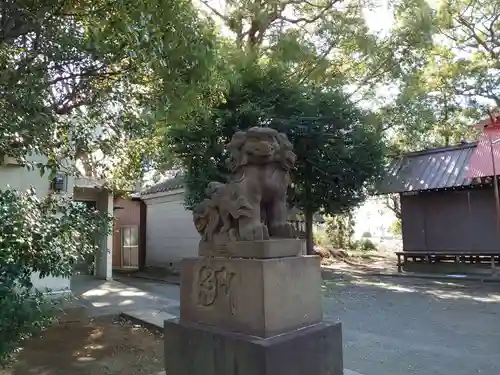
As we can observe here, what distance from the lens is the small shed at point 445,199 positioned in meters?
12.1

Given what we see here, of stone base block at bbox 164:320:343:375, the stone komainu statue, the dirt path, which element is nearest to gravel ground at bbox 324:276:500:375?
stone base block at bbox 164:320:343:375

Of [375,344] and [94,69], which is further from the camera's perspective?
[375,344]

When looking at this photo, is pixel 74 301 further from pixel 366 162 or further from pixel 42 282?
pixel 366 162

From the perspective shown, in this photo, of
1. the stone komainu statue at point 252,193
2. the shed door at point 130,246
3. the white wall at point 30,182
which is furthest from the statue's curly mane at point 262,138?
the shed door at point 130,246

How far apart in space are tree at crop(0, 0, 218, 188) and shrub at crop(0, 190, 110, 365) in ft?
1.74

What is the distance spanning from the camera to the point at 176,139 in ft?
33.5

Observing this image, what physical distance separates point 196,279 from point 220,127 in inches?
264

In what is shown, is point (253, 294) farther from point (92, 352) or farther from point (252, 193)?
point (92, 352)

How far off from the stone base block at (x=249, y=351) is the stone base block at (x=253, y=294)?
8cm

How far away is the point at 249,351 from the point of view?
2.87 metres

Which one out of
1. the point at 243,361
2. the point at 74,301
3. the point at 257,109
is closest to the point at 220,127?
the point at 257,109

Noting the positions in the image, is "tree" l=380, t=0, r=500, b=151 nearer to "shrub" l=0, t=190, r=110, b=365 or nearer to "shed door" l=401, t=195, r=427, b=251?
"shed door" l=401, t=195, r=427, b=251

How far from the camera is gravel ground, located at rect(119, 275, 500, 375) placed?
4.55 m

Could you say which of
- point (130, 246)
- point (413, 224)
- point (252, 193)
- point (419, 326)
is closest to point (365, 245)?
point (413, 224)
